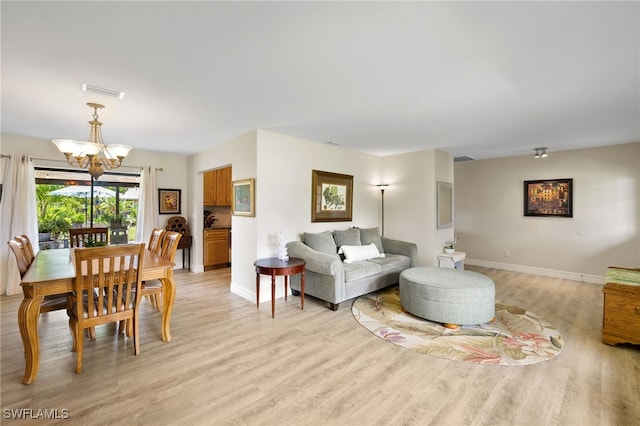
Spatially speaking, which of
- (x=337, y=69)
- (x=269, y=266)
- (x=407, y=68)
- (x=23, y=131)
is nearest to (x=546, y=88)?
(x=407, y=68)

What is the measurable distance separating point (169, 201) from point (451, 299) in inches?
215

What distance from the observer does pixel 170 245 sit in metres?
3.19

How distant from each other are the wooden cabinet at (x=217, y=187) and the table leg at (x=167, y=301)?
3.51m

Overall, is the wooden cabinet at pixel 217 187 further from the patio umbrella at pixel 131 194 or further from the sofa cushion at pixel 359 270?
the sofa cushion at pixel 359 270

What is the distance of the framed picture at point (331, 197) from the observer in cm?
454

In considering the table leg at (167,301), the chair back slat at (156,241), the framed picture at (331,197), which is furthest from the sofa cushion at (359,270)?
the chair back slat at (156,241)

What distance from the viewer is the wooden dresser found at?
2564mm

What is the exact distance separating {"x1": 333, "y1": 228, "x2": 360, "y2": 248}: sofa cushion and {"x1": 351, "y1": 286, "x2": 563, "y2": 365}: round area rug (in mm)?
1140

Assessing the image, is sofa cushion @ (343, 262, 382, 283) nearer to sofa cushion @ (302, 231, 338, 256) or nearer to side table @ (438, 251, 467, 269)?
sofa cushion @ (302, 231, 338, 256)

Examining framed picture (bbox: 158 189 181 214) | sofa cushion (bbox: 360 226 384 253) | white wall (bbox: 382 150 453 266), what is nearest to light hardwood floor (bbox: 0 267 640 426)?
sofa cushion (bbox: 360 226 384 253)

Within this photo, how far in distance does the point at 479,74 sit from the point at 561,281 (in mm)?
4724

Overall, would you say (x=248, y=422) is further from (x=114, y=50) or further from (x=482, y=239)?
(x=482, y=239)

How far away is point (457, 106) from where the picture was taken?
2.94 m

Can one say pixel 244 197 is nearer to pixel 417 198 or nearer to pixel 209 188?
pixel 209 188
